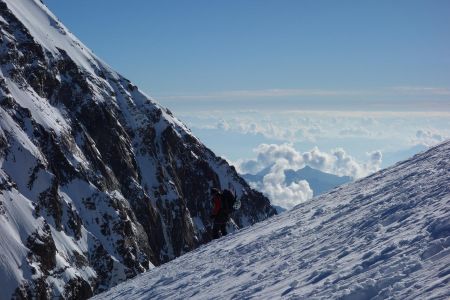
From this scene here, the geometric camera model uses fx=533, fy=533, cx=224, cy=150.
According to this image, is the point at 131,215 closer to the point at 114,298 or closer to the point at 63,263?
the point at 63,263

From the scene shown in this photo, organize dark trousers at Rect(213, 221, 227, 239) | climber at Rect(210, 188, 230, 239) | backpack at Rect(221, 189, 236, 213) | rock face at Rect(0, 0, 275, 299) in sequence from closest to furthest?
climber at Rect(210, 188, 230, 239) → backpack at Rect(221, 189, 236, 213) → dark trousers at Rect(213, 221, 227, 239) → rock face at Rect(0, 0, 275, 299)

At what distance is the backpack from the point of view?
25453 millimetres

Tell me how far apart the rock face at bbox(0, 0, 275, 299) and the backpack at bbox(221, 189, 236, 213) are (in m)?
62.3

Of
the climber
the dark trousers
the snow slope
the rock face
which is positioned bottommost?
the snow slope

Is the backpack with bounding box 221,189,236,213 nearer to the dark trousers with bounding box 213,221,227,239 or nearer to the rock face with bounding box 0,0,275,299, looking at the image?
the dark trousers with bounding box 213,221,227,239

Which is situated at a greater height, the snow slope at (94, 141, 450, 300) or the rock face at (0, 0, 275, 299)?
the rock face at (0, 0, 275, 299)

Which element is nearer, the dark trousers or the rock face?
the dark trousers

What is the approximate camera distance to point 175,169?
154 m

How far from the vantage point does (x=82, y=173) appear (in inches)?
4427

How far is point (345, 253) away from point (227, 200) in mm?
13252

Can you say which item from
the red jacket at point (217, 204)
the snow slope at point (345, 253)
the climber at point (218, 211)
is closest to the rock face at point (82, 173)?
the climber at point (218, 211)

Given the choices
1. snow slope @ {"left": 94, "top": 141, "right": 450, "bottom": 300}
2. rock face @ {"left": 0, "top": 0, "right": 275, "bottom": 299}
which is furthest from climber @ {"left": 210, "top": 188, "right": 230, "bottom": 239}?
rock face @ {"left": 0, "top": 0, "right": 275, "bottom": 299}

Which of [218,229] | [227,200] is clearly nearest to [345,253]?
[227,200]

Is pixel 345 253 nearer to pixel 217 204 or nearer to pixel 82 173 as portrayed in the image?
pixel 217 204
